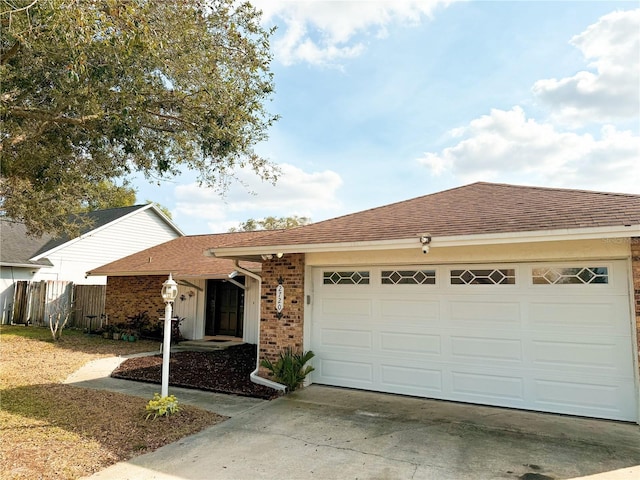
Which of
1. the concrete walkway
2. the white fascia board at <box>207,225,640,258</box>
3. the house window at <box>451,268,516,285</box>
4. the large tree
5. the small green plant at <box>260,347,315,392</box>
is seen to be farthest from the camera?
the small green plant at <box>260,347,315,392</box>

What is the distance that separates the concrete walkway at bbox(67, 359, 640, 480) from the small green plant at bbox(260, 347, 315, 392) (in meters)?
0.72

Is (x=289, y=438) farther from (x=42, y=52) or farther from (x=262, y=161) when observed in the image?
(x=42, y=52)

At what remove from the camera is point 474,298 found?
21.8 ft

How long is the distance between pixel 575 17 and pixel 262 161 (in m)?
6.31

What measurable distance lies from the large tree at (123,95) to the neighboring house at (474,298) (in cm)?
228

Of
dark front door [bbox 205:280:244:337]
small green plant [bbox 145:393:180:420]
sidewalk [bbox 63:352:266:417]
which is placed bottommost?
sidewalk [bbox 63:352:266:417]

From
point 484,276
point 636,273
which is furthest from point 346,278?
point 636,273

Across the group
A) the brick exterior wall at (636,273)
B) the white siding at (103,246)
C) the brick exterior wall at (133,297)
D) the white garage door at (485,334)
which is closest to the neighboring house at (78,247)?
the white siding at (103,246)

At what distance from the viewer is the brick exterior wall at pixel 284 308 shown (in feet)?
25.6

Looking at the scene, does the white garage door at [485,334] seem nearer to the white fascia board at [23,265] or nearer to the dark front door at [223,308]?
the dark front door at [223,308]

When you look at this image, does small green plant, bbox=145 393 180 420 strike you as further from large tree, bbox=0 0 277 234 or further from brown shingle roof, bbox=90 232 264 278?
brown shingle roof, bbox=90 232 264 278

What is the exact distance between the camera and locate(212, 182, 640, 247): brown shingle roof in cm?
568

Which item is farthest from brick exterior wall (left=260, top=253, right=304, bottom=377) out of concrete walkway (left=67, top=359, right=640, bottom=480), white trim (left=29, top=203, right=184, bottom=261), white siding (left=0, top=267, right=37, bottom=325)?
white siding (left=0, top=267, right=37, bottom=325)

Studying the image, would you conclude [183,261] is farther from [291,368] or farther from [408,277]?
[408,277]
